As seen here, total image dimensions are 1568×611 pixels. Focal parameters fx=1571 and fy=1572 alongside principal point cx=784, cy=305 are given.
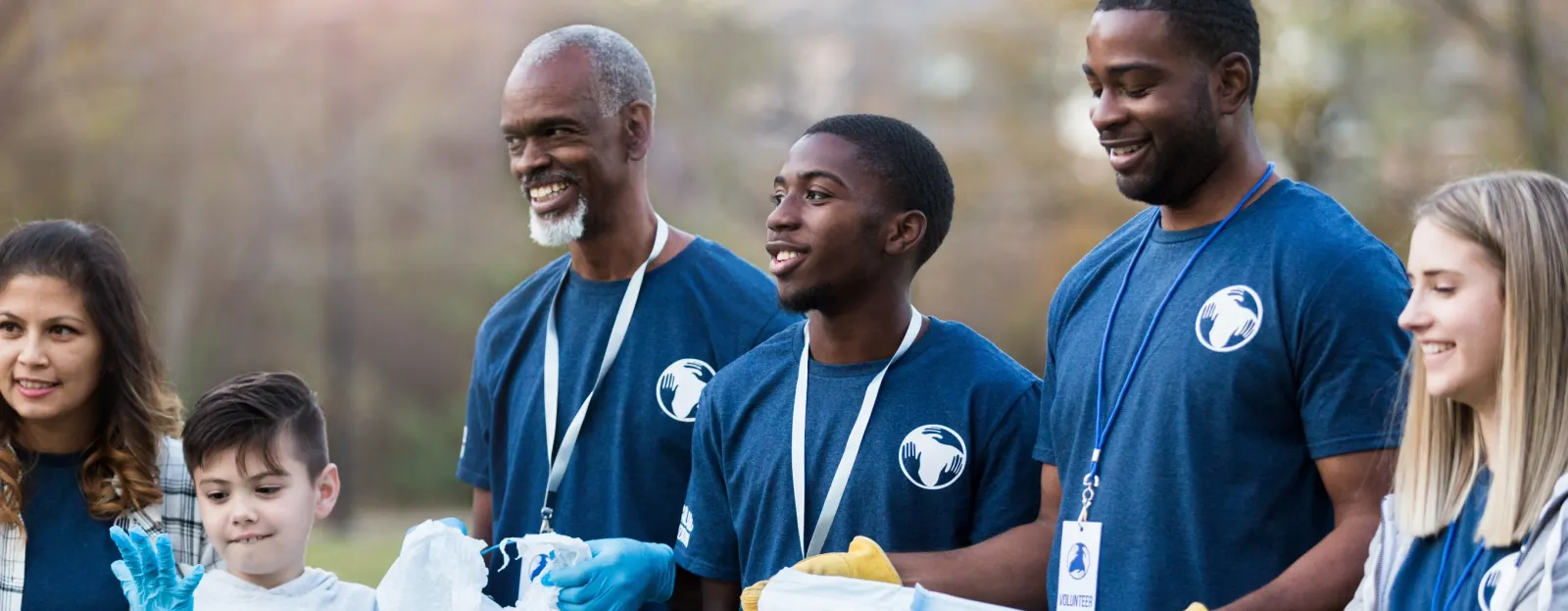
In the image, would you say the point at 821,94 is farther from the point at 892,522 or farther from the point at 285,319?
the point at 892,522

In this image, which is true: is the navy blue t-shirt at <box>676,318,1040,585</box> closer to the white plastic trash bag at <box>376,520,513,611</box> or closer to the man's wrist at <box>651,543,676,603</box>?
the man's wrist at <box>651,543,676,603</box>

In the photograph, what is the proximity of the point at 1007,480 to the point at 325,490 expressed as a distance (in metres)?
1.61

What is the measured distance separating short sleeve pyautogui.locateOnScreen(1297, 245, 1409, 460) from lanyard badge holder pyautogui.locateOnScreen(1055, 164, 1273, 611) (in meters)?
0.30

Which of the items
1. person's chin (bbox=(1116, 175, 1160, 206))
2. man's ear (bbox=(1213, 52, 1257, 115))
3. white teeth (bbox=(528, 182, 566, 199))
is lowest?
person's chin (bbox=(1116, 175, 1160, 206))

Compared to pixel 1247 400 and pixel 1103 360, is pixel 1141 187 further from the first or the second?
pixel 1247 400

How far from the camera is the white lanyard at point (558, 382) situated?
4066 mm

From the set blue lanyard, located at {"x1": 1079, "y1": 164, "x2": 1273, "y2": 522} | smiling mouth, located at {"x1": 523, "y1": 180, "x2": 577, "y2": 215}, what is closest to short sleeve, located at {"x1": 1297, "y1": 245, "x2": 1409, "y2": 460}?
blue lanyard, located at {"x1": 1079, "y1": 164, "x2": 1273, "y2": 522}

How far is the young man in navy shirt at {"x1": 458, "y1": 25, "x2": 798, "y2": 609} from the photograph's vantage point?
404 centimetres

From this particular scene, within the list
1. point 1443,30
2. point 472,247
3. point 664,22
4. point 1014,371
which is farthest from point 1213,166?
point 472,247

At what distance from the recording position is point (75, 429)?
3.81 metres

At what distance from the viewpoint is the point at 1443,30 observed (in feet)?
56.5

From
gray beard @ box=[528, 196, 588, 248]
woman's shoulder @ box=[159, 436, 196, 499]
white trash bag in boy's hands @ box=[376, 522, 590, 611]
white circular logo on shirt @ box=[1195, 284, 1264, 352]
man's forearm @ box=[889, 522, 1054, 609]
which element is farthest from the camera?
gray beard @ box=[528, 196, 588, 248]

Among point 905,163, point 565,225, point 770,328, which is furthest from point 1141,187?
point 565,225

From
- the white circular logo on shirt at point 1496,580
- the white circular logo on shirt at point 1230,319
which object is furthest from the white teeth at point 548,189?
the white circular logo on shirt at point 1496,580
